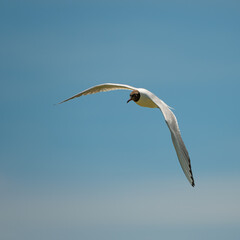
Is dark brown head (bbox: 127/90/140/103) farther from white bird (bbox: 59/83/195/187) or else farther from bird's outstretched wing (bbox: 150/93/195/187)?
bird's outstretched wing (bbox: 150/93/195/187)

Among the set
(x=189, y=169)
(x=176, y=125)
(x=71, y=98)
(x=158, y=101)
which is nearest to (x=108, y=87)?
(x=71, y=98)

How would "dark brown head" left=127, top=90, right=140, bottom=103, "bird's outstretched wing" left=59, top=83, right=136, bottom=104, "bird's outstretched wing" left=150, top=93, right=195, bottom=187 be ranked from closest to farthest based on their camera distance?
"bird's outstretched wing" left=150, top=93, right=195, bottom=187
"dark brown head" left=127, top=90, right=140, bottom=103
"bird's outstretched wing" left=59, top=83, right=136, bottom=104

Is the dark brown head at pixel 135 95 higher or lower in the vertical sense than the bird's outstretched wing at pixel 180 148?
higher

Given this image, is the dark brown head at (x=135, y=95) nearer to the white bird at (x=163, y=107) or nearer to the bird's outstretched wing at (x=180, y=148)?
the white bird at (x=163, y=107)

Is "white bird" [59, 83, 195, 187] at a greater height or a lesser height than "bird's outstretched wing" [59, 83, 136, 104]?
lesser

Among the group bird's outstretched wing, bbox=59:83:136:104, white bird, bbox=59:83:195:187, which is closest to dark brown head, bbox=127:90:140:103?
white bird, bbox=59:83:195:187

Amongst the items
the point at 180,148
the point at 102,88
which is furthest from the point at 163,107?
the point at 102,88

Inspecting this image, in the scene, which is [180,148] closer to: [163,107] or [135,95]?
[163,107]

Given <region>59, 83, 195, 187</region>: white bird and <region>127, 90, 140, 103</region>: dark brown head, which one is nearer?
<region>59, 83, 195, 187</region>: white bird

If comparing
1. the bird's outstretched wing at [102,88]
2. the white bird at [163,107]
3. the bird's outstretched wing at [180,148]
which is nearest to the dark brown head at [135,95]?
the white bird at [163,107]
